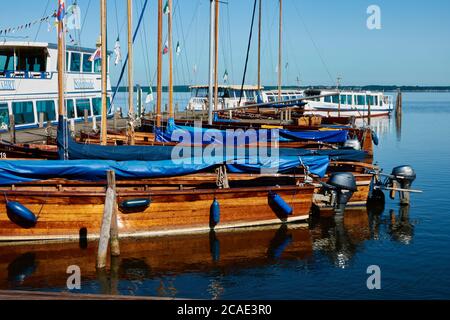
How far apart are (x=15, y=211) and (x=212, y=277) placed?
5.67 m

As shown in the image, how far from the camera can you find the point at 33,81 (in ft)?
110

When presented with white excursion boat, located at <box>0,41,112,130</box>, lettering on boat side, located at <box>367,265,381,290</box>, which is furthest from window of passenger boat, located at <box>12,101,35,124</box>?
lettering on boat side, located at <box>367,265,381,290</box>

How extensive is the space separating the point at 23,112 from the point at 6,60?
3.33 m

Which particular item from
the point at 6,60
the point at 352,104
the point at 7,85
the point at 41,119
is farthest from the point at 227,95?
the point at 7,85

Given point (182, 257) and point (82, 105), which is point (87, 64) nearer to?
point (82, 105)

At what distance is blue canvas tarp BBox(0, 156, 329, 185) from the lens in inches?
630

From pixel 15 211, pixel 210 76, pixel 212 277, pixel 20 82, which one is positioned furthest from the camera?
pixel 20 82

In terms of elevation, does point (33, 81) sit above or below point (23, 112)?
above

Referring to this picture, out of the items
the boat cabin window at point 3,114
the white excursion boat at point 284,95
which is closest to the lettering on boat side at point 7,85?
the boat cabin window at point 3,114
